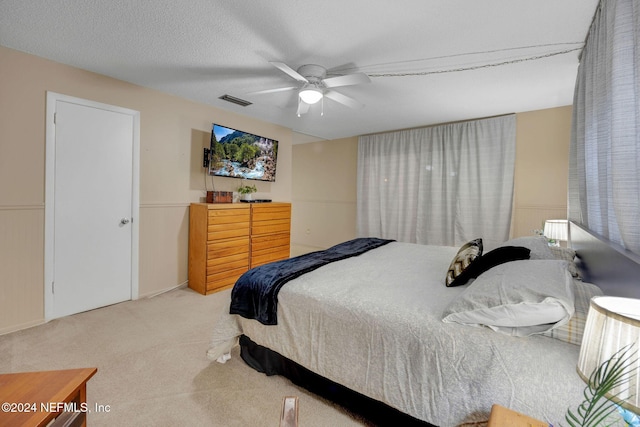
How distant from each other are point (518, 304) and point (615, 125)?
35.7 inches

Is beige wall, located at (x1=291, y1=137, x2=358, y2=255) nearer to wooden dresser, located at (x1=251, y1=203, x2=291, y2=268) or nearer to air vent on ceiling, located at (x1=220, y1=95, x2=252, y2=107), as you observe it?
wooden dresser, located at (x1=251, y1=203, x2=291, y2=268)

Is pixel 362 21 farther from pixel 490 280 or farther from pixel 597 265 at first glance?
pixel 597 265

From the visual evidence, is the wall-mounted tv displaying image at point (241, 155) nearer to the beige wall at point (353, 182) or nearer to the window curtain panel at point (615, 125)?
the beige wall at point (353, 182)

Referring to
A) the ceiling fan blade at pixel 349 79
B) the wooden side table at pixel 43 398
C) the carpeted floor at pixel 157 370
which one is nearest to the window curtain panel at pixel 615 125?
the ceiling fan blade at pixel 349 79

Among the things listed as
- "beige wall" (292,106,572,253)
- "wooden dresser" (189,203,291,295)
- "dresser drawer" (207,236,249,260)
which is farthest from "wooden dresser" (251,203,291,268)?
"beige wall" (292,106,572,253)

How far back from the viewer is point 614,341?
2.25ft

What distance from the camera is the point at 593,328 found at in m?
0.74

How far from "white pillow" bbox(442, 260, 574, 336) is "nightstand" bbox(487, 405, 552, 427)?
1.20 ft

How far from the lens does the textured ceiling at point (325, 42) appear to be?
187cm

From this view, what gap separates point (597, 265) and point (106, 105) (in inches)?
170

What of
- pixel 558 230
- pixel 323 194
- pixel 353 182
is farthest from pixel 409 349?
pixel 323 194

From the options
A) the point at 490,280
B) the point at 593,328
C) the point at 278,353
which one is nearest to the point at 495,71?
the point at 490,280

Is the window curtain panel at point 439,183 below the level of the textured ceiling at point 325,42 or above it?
below

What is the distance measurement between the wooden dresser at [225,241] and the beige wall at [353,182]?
2.05 metres
